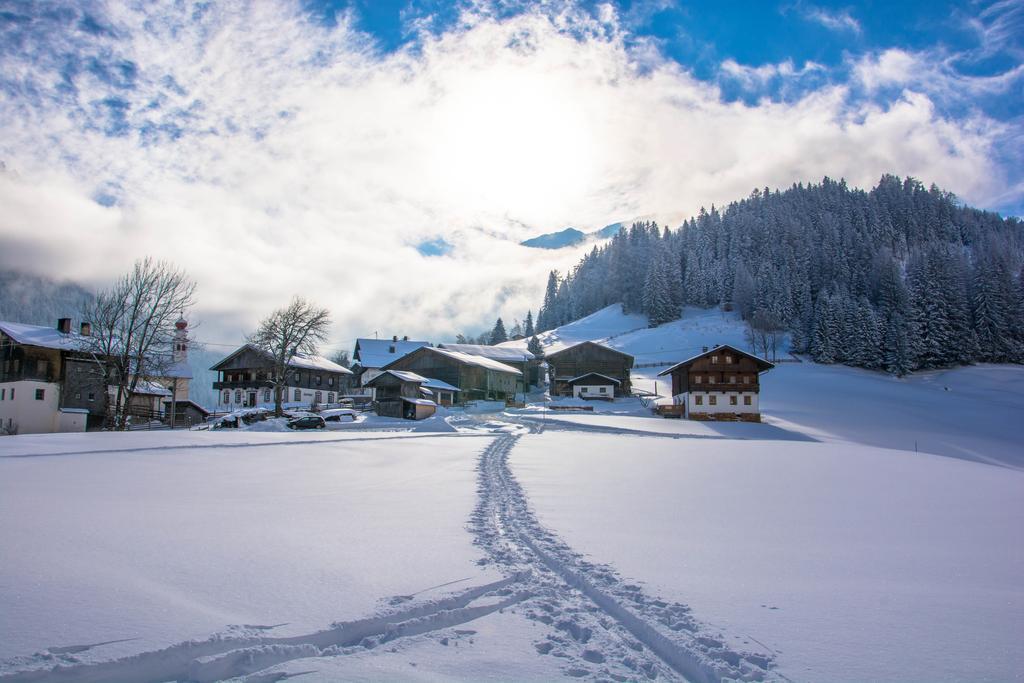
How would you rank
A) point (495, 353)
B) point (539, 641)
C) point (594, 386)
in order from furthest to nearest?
point (495, 353)
point (594, 386)
point (539, 641)

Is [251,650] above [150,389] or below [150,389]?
below

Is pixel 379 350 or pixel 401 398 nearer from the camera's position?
pixel 401 398

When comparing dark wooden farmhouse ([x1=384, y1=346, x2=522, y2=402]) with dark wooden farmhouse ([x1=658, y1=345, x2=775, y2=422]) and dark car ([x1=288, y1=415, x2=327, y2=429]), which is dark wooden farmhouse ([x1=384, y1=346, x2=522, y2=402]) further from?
dark car ([x1=288, y1=415, x2=327, y2=429])

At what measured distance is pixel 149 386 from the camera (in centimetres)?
5597

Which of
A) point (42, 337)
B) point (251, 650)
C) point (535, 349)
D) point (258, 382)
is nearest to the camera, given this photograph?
point (251, 650)

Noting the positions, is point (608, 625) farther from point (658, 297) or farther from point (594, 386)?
point (658, 297)

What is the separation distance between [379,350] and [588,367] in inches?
1605

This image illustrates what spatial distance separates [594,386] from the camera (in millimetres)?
81062

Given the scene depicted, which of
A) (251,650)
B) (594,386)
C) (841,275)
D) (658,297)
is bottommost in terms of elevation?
(251,650)

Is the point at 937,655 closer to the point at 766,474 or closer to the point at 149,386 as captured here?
the point at 766,474

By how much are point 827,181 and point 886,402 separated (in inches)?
5879

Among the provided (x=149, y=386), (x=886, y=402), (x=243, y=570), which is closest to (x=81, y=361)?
(x=149, y=386)

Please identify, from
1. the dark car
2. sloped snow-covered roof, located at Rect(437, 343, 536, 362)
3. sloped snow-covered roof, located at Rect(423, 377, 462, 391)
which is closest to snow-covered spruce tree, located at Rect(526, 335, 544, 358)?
sloped snow-covered roof, located at Rect(437, 343, 536, 362)

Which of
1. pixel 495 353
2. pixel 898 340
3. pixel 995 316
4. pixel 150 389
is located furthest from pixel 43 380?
pixel 995 316
